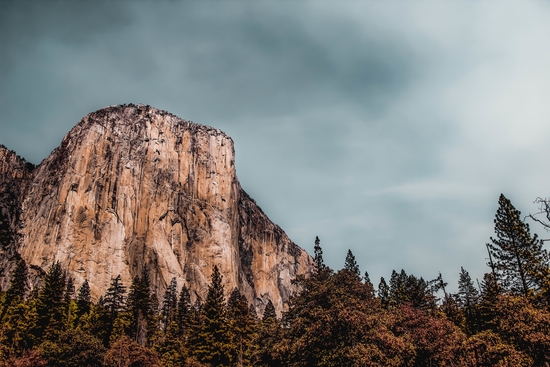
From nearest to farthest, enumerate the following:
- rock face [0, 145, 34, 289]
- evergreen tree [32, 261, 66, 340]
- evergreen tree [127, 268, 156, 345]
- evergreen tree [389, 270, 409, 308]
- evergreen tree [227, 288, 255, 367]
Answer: evergreen tree [227, 288, 255, 367] → evergreen tree [32, 261, 66, 340] → evergreen tree [127, 268, 156, 345] → evergreen tree [389, 270, 409, 308] → rock face [0, 145, 34, 289]

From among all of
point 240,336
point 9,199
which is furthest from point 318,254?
Answer: point 9,199

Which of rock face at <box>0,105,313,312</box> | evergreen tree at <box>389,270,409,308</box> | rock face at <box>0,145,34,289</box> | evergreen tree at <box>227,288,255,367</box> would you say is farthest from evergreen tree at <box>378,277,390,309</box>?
rock face at <box>0,145,34,289</box>

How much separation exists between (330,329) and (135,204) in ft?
294

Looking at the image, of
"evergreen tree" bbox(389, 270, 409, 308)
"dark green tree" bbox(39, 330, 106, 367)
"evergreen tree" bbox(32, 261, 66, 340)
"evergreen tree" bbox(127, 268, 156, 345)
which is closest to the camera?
"dark green tree" bbox(39, 330, 106, 367)

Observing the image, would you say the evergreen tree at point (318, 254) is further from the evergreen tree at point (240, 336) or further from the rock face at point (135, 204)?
the rock face at point (135, 204)

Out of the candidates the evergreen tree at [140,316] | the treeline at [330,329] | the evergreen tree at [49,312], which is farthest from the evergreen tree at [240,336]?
the evergreen tree at [49,312]

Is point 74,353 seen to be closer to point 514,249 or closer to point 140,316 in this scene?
point 140,316

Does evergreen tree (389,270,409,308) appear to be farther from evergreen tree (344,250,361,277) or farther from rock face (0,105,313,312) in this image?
rock face (0,105,313,312)

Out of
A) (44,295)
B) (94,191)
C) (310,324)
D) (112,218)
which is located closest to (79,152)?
(94,191)

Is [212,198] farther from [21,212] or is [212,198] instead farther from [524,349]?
[524,349]

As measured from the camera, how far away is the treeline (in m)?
27.1

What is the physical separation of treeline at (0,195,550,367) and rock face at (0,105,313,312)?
36227 mm

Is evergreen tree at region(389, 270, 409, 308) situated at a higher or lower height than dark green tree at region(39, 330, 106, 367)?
higher

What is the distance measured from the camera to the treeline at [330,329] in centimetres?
2711
